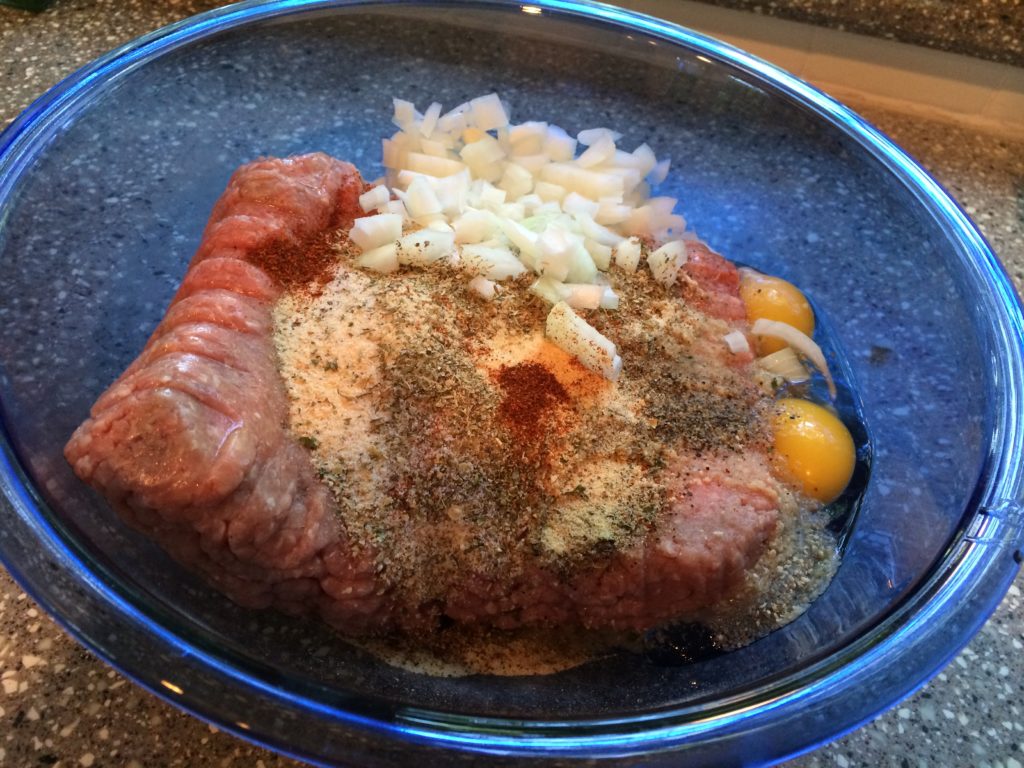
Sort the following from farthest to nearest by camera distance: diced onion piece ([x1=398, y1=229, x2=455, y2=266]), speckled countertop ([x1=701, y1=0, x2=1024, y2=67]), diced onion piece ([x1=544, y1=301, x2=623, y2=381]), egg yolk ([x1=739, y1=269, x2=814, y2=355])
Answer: speckled countertop ([x1=701, y1=0, x2=1024, y2=67])
egg yolk ([x1=739, y1=269, x2=814, y2=355])
diced onion piece ([x1=398, y1=229, x2=455, y2=266])
diced onion piece ([x1=544, y1=301, x2=623, y2=381])

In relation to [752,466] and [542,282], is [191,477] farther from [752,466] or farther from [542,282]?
[752,466]

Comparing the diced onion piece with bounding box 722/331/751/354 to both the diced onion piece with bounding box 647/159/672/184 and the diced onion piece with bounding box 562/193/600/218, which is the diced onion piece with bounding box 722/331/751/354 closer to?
the diced onion piece with bounding box 562/193/600/218

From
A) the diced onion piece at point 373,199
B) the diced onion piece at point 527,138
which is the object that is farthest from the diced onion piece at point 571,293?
the diced onion piece at point 527,138

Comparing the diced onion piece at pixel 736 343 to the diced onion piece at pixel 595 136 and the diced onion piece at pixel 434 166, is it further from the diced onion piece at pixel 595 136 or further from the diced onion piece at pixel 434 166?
the diced onion piece at pixel 434 166

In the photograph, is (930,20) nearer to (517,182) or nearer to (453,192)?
(517,182)

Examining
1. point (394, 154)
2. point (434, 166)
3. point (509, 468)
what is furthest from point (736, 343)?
point (394, 154)

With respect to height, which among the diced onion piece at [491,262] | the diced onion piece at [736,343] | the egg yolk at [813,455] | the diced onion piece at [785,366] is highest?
the diced onion piece at [491,262]

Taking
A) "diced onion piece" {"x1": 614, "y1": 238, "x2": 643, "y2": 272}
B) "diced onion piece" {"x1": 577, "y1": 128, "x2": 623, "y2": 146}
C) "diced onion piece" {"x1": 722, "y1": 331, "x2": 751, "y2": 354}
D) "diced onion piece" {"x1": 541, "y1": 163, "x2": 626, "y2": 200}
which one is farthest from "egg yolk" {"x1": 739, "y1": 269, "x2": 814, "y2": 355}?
"diced onion piece" {"x1": 577, "y1": 128, "x2": 623, "y2": 146}

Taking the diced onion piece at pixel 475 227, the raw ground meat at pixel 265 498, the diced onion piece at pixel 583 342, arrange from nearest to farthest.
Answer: the raw ground meat at pixel 265 498
the diced onion piece at pixel 583 342
the diced onion piece at pixel 475 227
